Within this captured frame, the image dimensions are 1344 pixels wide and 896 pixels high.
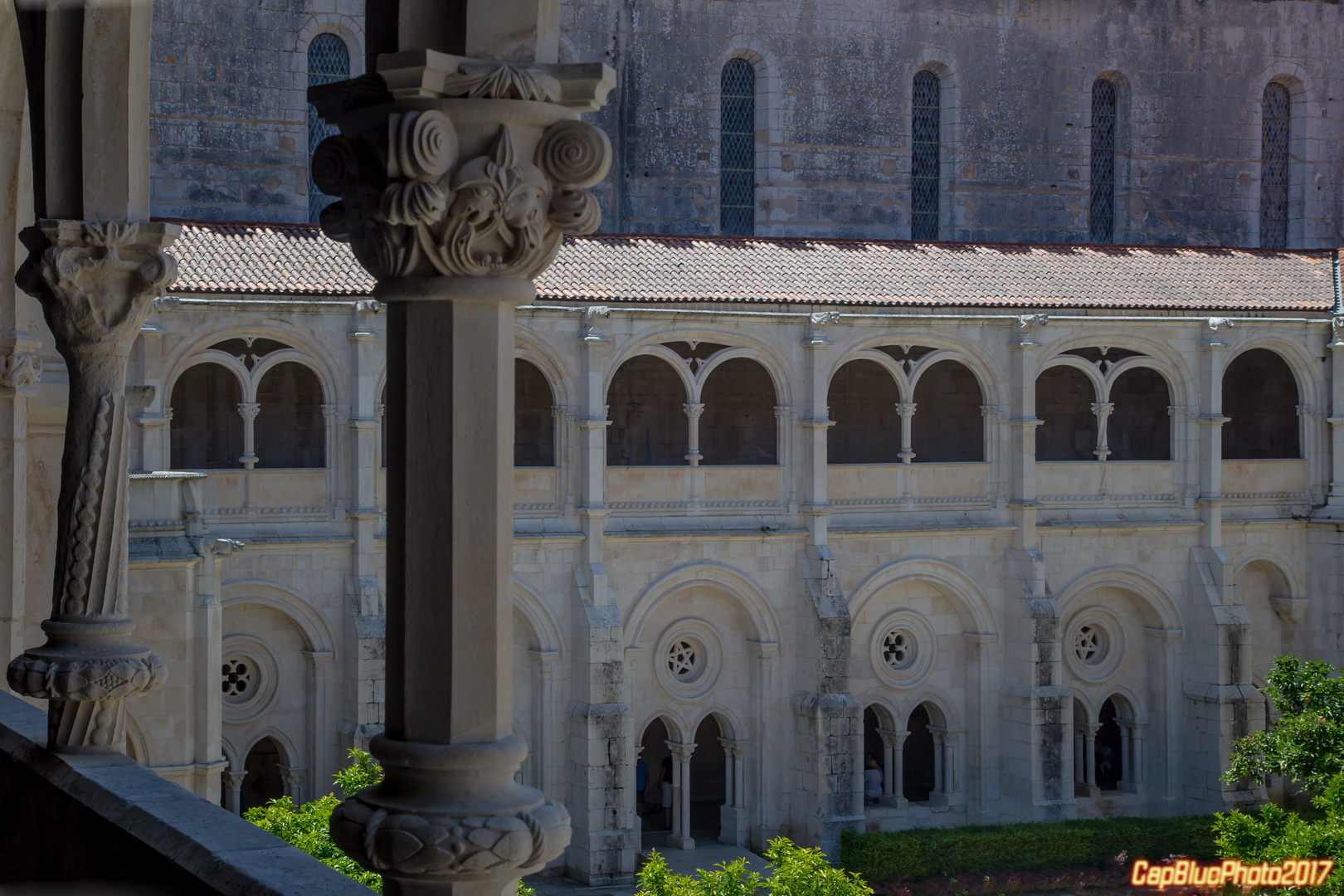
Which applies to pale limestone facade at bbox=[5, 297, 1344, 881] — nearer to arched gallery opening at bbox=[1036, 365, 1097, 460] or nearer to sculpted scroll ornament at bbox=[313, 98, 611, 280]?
arched gallery opening at bbox=[1036, 365, 1097, 460]

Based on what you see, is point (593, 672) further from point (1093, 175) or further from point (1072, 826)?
point (1093, 175)

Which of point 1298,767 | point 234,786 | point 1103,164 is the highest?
point 1103,164

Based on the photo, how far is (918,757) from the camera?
92.3ft

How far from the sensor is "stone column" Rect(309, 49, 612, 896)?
3771mm

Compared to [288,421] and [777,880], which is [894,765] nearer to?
[777,880]

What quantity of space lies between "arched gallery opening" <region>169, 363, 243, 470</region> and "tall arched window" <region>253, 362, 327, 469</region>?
384 millimetres

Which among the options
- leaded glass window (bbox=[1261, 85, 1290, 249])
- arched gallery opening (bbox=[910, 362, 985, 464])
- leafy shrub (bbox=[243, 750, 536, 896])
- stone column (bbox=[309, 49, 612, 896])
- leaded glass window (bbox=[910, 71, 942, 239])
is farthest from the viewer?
leaded glass window (bbox=[1261, 85, 1290, 249])

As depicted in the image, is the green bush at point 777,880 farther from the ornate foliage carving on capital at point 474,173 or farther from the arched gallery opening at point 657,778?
the ornate foliage carving on capital at point 474,173

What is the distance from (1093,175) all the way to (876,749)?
1181 centimetres

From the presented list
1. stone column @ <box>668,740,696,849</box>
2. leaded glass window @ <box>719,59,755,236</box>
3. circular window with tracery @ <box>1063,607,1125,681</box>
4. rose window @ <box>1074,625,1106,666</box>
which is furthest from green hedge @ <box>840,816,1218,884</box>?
leaded glass window @ <box>719,59,755,236</box>

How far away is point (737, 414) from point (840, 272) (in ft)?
11.5

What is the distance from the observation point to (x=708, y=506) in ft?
75.7

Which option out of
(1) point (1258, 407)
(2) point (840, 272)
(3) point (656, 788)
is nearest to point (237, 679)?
(3) point (656, 788)

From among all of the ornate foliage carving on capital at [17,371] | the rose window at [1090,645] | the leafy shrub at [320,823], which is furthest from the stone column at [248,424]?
the rose window at [1090,645]
